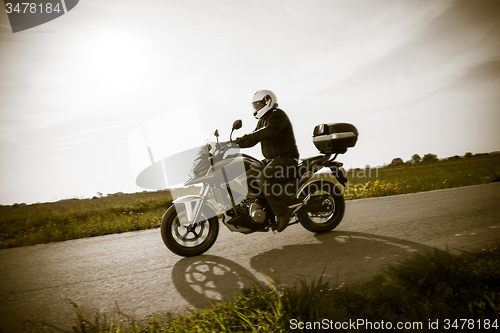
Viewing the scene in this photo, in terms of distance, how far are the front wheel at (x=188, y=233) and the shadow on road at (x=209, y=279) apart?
5.8 inches

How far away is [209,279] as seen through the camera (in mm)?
3295

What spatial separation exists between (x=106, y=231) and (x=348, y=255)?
5.06 m

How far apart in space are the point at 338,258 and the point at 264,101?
254 centimetres

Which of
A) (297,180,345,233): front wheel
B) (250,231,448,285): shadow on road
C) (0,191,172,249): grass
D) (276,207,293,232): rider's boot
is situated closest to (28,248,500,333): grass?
(250,231,448,285): shadow on road

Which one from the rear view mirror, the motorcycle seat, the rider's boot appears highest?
the rear view mirror

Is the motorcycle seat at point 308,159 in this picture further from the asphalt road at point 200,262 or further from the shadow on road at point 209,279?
the shadow on road at point 209,279

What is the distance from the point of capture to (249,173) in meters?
4.31

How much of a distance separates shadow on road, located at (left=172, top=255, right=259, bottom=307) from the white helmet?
2305 mm

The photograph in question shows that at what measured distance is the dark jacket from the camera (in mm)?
4258

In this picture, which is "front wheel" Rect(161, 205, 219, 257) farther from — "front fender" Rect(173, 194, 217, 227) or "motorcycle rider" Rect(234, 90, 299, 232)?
"motorcycle rider" Rect(234, 90, 299, 232)

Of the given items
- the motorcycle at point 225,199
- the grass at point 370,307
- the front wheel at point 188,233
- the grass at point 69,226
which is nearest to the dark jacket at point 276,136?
the motorcycle at point 225,199

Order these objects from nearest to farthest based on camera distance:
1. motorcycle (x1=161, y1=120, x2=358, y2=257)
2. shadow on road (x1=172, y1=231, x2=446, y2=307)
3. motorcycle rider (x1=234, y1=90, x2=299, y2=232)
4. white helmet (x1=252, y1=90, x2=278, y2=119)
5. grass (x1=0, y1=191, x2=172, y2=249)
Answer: shadow on road (x1=172, y1=231, x2=446, y2=307) → motorcycle (x1=161, y1=120, x2=358, y2=257) → motorcycle rider (x1=234, y1=90, x2=299, y2=232) → white helmet (x1=252, y1=90, x2=278, y2=119) → grass (x1=0, y1=191, x2=172, y2=249)

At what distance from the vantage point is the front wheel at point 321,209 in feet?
15.6

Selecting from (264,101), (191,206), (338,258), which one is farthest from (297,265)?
(264,101)
